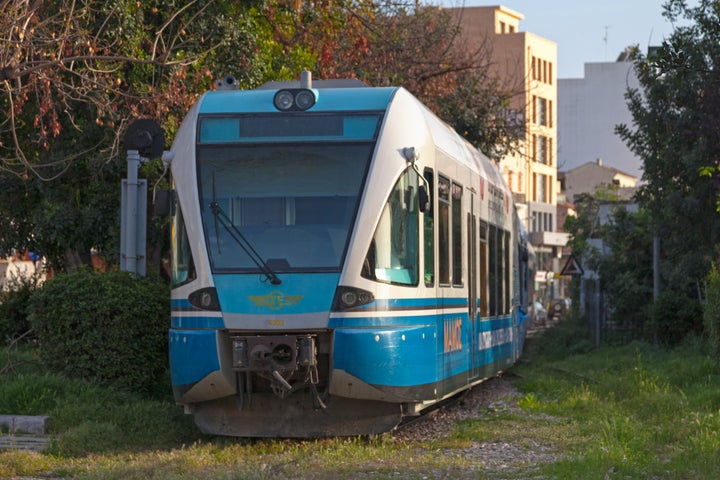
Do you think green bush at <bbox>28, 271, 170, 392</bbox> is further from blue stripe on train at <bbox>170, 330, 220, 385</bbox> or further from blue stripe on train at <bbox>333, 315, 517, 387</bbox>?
blue stripe on train at <bbox>333, 315, 517, 387</bbox>

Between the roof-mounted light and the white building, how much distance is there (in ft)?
288

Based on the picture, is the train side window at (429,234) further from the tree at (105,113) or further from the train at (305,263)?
the tree at (105,113)

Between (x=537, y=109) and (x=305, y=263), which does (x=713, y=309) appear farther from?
(x=537, y=109)

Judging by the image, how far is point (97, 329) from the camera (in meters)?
14.6

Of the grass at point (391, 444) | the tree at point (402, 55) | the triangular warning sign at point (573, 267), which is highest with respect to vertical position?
the tree at point (402, 55)

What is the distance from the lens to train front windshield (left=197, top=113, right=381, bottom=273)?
39.8ft

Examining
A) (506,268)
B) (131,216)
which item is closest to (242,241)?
(131,216)

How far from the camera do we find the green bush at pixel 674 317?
97.5 ft

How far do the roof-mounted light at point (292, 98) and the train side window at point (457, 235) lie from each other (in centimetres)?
242

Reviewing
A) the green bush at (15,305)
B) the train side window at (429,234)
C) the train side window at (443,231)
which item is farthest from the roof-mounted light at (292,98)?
the green bush at (15,305)

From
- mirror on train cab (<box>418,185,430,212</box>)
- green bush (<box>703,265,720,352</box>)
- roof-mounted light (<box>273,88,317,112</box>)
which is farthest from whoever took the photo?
green bush (<box>703,265,720,352</box>)

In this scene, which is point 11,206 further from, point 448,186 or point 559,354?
point 559,354

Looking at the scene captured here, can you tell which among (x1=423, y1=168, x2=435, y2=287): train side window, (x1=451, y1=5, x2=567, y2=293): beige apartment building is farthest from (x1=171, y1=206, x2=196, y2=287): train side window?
(x1=451, y1=5, x2=567, y2=293): beige apartment building

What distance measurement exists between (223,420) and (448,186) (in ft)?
11.9
